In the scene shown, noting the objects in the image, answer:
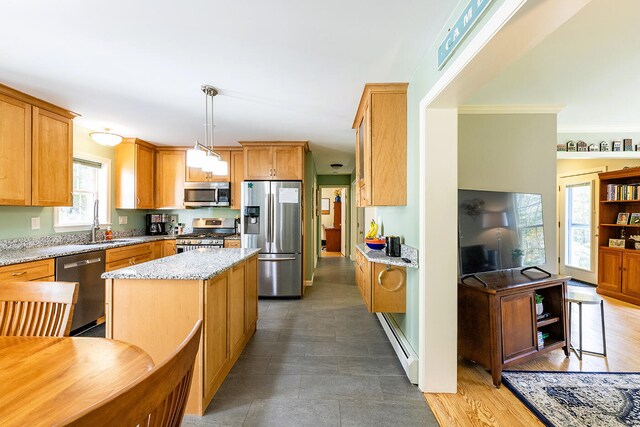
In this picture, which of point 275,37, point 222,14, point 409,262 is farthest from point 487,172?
point 222,14

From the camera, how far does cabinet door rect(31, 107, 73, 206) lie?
274cm

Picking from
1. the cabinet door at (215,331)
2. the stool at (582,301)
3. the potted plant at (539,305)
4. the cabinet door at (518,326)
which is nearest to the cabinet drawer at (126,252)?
the cabinet door at (215,331)

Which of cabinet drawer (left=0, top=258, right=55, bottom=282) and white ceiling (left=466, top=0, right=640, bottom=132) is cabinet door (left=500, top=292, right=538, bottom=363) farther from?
cabinet drawer (left=0, top=258, right=55, bottom=282)

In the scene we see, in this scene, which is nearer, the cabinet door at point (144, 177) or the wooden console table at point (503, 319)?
the wooden console table at point (503, 319)

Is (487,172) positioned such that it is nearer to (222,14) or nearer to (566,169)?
(222,14)

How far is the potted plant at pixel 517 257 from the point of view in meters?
2.38

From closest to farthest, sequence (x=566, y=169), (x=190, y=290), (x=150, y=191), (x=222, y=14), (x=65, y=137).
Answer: (x=222, y=14) < (x=190, y=290) < (x=65, y=137) < (x=150, y=191) < (x=566, y=169)

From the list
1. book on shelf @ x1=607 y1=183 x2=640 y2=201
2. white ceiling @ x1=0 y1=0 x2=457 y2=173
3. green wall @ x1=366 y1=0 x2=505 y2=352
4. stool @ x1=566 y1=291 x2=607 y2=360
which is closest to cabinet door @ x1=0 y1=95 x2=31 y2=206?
white ceiling @ x1=0 y1=0 x2=457 y2=173

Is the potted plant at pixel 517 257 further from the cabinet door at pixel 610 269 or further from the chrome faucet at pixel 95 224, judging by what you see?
the chrome faucet at pixel 95 224

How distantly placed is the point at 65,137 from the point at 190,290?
2.76m

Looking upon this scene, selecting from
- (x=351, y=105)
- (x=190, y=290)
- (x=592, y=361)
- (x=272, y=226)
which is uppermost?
(x=351, y=105)

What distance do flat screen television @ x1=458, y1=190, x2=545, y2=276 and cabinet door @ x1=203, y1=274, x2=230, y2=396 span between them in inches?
71.5

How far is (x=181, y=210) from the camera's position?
4883 millimetres

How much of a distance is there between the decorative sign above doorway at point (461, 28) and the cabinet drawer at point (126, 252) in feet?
12.4
